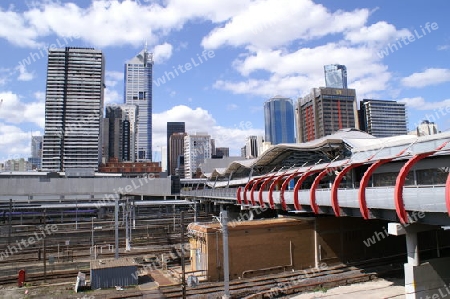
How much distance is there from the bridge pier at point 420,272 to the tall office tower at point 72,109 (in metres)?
185

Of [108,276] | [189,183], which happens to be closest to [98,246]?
[108,276]

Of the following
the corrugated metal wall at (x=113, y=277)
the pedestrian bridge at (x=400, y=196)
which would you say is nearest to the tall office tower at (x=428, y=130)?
the pedestrian bridge at (x=400, y=196)

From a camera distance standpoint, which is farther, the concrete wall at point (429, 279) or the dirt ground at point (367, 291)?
the dirt ground at point (367, 291)

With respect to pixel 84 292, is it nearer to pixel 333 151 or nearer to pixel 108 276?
pixel 108 276

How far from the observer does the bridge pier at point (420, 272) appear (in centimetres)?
1900

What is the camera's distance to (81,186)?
3637 inches

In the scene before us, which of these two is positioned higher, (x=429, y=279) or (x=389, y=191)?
(x=389, y=191)

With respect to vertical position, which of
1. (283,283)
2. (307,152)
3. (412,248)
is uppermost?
(307,152)

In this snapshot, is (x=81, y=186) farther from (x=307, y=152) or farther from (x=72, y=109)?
(x=72, y=109)

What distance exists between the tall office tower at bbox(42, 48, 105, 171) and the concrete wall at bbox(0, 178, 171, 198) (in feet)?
322

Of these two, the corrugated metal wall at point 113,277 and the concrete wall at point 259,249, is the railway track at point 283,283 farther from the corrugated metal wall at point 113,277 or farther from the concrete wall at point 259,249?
the corrugated metal wall at point 113,277

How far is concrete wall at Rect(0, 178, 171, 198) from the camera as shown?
87.1m

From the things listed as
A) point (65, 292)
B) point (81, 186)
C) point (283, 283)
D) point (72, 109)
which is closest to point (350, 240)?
point (283, 283)

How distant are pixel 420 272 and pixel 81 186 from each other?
3422 inches
